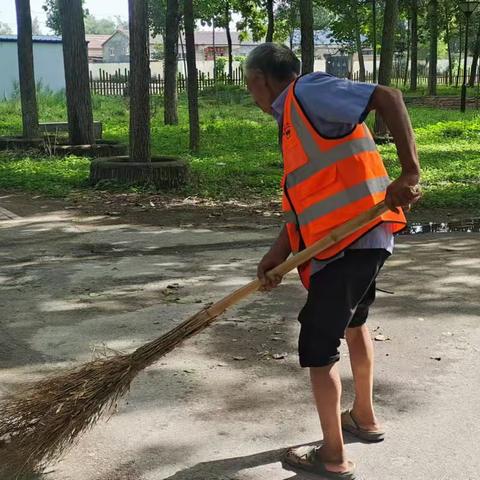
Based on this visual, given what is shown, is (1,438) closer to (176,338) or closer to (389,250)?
(176,338)

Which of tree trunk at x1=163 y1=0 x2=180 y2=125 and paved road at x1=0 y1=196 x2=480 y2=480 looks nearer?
paved road at x1=0 y1=196 x2=480 y2=480

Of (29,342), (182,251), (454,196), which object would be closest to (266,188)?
(454,196)

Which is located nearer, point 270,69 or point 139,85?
point 270,69

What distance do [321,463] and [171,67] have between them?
18.3 meters

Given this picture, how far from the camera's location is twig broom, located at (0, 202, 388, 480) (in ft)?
10.5

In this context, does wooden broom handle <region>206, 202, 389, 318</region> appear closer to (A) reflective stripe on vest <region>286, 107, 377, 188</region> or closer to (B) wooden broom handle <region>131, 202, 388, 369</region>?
(B) wooden broom handle <region>131, 202, 388, 369</region>

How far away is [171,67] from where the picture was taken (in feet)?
67.4

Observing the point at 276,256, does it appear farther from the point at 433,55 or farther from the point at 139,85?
the point at 433,55

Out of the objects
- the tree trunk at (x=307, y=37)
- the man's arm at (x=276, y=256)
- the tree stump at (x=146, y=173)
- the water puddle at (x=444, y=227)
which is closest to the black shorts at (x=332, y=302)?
the man's arm at (x=276, y=256)

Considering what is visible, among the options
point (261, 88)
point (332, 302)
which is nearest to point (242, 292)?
point (332, 302)

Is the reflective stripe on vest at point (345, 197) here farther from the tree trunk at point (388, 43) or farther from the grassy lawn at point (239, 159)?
the tree trunk at point (388, 43)

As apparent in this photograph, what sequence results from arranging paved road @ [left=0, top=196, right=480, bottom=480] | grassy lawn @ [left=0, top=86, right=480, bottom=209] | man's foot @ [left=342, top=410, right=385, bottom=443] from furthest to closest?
grassy lawn @ [left=0, top=86, right=480, bottom=209]
man's foot @ [left=342, top=410, right=385, bottom=443]
paved road @ [left=0, top=196, right=480, bottom=480]

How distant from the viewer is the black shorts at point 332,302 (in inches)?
116

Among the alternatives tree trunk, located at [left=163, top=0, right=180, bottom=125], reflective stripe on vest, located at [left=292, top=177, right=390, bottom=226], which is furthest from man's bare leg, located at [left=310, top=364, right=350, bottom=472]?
tree trunk, located at [left=163, top=0, right=180, bottom=125]
